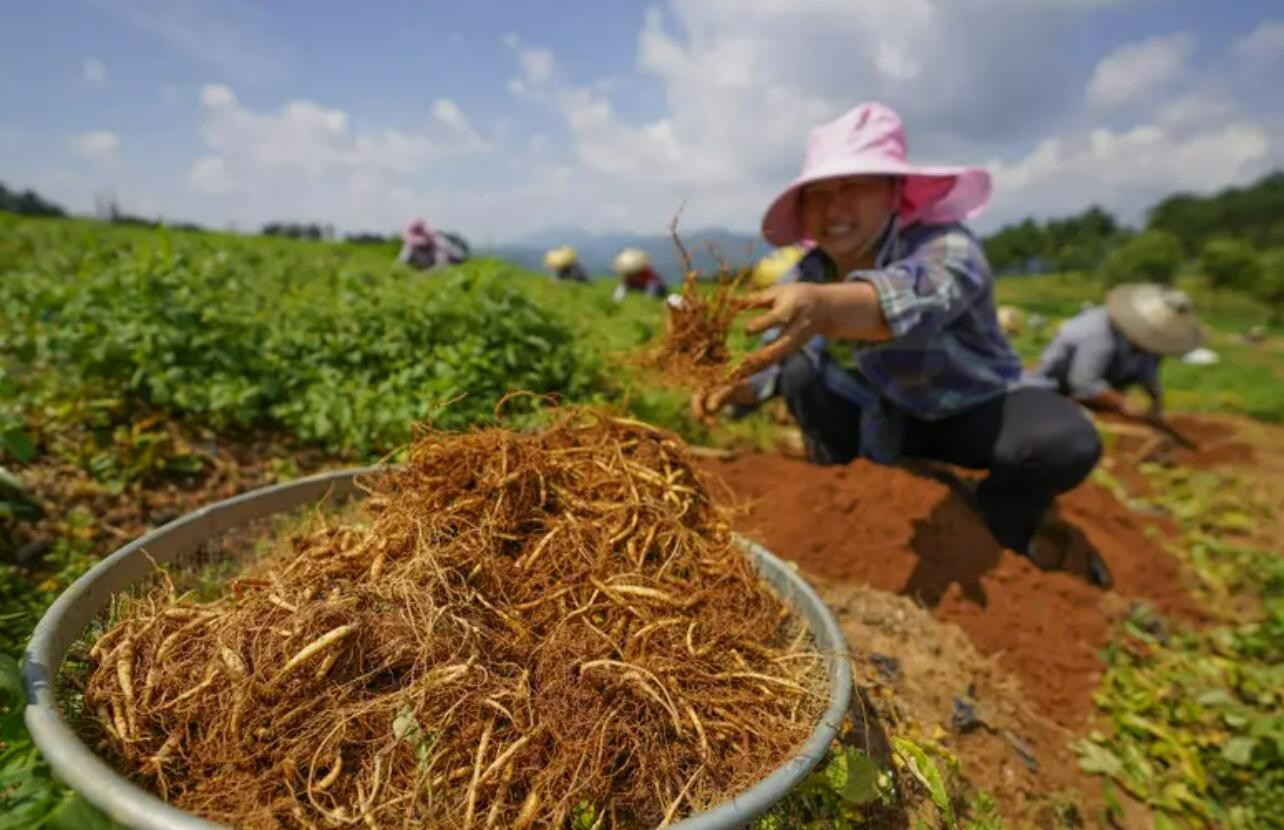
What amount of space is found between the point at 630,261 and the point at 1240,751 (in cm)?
1098

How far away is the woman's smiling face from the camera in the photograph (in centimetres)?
264

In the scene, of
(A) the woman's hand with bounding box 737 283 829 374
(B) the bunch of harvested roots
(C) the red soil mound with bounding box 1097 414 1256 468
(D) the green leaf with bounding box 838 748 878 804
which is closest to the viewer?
(D) the green leaf with bounding box 838 748 878 804

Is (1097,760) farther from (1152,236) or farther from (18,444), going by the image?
(1152,236)

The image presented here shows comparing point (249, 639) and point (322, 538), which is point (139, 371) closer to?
point (322, 538)

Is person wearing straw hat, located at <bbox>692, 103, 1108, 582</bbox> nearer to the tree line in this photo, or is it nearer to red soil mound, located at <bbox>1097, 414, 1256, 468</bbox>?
red soil mound, located at <bbox>1097, 414, 1256, 468</bbox>

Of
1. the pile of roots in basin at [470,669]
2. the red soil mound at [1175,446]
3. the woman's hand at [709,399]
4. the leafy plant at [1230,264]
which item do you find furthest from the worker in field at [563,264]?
the leafy plant at [1230,264]

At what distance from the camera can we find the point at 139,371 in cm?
292

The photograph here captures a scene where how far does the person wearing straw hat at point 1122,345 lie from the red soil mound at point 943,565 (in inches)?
154

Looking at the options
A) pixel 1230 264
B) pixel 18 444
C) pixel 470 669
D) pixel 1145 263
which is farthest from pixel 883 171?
pixel 1145 263

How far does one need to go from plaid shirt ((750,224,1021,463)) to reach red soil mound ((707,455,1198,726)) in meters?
0.32

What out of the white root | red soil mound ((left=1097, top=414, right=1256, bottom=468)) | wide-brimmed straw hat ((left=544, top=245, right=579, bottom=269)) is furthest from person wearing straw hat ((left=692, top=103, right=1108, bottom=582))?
wide-brimmed straw hat ((left=544, top=245, right=579, bottom=269))

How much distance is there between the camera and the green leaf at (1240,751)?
235 centimetres

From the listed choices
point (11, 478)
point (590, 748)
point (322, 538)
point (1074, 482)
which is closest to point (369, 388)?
point (11, 478)

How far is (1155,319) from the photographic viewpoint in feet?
20.4
